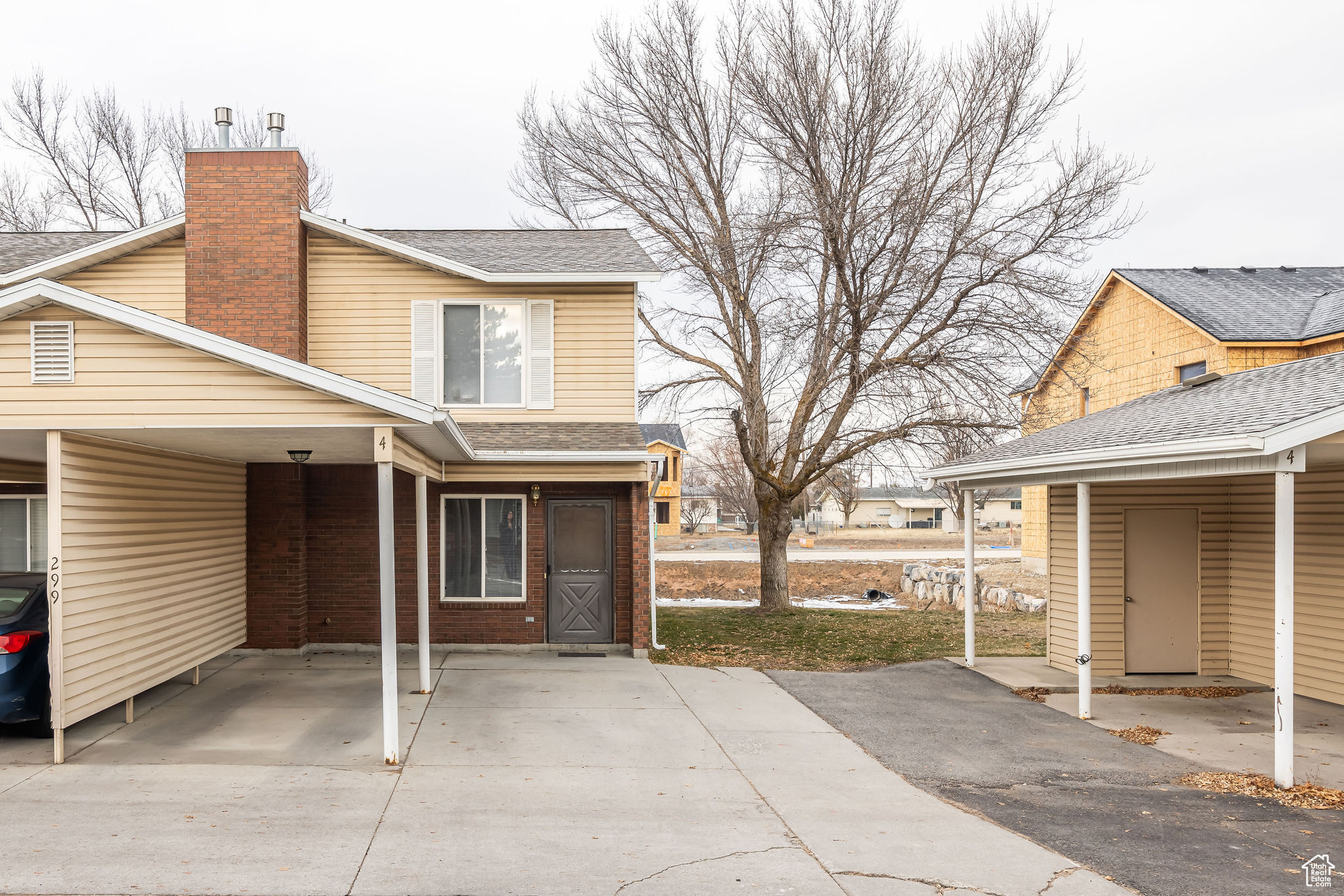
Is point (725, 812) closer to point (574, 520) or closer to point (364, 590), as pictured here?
point (574, 520)

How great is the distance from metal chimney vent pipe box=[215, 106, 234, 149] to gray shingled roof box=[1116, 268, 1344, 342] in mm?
18954

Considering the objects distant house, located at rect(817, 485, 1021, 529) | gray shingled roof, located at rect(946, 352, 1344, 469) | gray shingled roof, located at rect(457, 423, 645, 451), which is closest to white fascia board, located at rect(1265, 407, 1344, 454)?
gray shingled roof, located at rect(946, 352, 1344, 469)

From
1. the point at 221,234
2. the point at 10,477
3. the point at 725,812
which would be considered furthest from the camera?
the point at 221,234

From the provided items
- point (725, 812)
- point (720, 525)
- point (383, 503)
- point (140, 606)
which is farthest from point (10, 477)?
point (720, 525)

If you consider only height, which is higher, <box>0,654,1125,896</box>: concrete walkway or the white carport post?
the white carport post

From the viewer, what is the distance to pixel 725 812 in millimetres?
6230

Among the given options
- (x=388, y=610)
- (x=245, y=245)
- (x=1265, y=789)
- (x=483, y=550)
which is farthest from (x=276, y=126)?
(x=1265, y=789)

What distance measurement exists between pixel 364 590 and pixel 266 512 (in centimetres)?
167

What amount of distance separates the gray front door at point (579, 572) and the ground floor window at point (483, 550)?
1.38 feet

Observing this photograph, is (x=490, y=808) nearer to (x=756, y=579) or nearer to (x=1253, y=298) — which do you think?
(x=1253, y=298)

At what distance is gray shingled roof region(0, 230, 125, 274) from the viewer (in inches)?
484

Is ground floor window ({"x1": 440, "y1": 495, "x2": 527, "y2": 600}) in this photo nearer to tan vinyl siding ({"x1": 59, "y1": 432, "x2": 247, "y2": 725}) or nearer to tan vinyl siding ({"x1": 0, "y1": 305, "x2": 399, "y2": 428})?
tan vinyl siding ({"x1": 59, "y1": 432, "x2": 247, "y2": 725})

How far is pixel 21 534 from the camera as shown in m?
12.0

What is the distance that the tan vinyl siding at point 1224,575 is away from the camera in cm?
986
